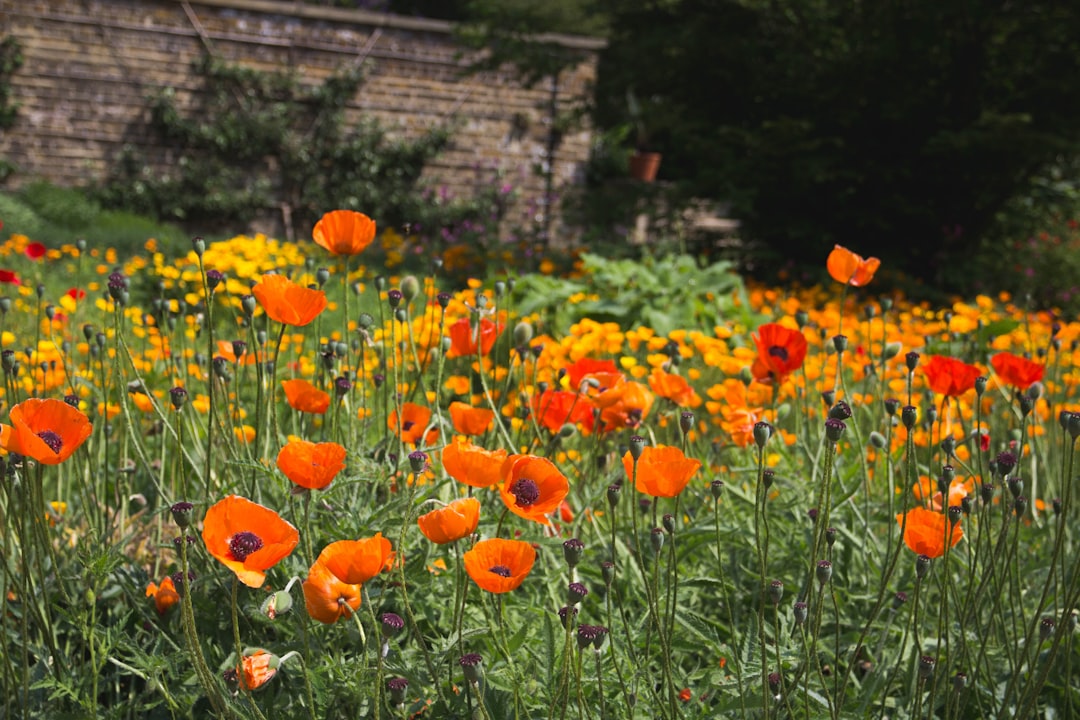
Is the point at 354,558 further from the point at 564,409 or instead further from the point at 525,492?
the point at 564,409

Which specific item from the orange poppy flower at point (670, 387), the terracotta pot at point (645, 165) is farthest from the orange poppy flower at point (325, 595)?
the terracotta pot at point (645, 165)

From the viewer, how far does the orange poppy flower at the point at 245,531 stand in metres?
0.95

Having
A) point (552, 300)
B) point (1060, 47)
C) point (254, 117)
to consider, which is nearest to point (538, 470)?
point (552, 300)

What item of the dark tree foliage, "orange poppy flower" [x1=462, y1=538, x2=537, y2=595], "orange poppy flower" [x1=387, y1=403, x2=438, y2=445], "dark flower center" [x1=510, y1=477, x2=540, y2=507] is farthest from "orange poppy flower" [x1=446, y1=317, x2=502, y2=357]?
the dark tree foliage

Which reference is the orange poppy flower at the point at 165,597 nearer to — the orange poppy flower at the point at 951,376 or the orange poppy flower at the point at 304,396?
the orange poppy flower at the point at 304,396

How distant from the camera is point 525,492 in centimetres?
114

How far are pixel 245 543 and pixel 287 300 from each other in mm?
389

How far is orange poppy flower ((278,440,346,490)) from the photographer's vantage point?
108cm

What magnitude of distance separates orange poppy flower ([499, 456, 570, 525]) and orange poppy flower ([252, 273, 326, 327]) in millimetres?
345

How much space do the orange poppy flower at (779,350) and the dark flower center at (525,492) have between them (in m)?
0.72

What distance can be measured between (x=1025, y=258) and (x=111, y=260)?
22.2 feet

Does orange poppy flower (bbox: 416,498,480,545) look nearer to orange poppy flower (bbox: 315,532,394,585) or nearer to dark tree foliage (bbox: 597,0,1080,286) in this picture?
orange poppy flower (bbox: 315,532,394,585)

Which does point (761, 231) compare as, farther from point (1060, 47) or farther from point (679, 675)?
point (679, 675)

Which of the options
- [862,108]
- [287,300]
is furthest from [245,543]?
[862,108]
